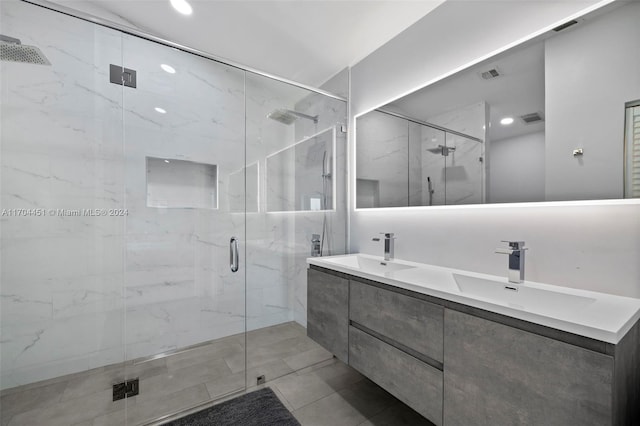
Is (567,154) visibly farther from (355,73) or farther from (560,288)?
(355,73)

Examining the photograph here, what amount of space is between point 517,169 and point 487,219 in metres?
0.30

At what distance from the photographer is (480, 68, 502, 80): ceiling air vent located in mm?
1486

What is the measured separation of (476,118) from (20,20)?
8.56 ft

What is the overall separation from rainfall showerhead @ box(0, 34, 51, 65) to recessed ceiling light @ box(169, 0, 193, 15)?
843 millimetres

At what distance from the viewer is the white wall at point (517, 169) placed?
52.3 inches

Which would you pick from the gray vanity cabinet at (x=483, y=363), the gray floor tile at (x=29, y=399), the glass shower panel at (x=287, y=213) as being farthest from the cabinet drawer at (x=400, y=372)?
the gray floor tile at (x=29, y=399)

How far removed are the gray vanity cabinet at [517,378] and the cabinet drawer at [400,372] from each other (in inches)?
2.4

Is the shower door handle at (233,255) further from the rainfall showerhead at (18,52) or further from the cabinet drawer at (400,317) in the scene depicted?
the rainfall showerhead at (18,52)

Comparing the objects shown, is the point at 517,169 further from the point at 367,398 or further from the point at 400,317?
the point at 367,398

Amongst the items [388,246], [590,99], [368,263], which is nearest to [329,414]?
[368,263]

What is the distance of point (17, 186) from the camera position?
5.29ft

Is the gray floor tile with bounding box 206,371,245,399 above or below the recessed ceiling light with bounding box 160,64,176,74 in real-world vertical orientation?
below

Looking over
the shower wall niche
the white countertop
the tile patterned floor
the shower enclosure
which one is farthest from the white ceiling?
the tile patterned floor

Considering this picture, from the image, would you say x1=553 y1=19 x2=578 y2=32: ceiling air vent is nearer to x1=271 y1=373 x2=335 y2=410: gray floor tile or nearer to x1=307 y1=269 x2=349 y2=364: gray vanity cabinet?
x1=307 y1=269 x2=349 y2=364: gray vanity cabinet
